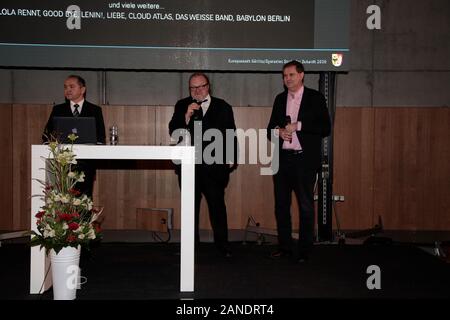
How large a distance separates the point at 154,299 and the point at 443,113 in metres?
4.00

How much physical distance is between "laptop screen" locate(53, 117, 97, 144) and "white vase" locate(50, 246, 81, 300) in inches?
29.5

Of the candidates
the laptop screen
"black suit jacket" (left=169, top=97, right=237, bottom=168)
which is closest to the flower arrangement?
the laptop screen

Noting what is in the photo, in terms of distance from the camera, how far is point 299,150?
141 inches

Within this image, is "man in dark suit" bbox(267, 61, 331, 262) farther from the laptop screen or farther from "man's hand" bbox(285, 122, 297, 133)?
the laptop screen

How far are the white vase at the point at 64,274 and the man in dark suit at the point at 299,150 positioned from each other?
164cm

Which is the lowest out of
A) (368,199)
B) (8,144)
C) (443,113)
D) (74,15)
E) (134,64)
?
Answer: (368,199)

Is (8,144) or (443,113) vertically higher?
(443,113)

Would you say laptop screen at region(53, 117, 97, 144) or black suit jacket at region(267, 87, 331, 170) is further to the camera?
black suit jacket at region(267, 87, 331, 170)

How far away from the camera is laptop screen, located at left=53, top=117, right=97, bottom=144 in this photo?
2990mm

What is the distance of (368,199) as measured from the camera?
17.1ft

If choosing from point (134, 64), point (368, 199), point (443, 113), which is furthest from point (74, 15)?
point (443, 113)

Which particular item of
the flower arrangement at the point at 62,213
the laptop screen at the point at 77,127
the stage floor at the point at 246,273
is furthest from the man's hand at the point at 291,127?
the flower arrangement at the point at 62,213

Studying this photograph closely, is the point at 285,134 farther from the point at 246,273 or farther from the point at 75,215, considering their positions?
the point at 75,215
